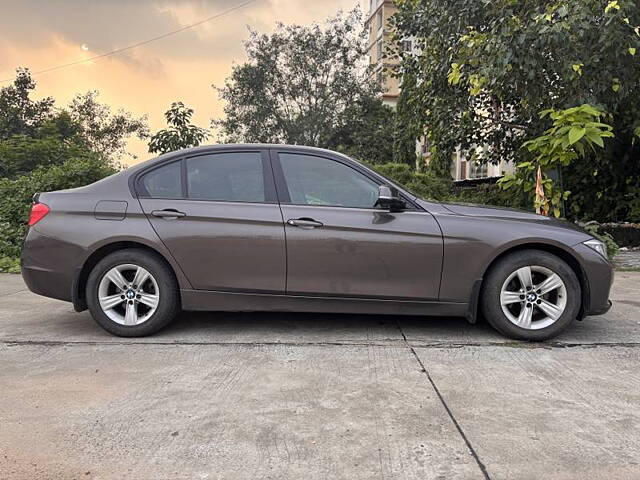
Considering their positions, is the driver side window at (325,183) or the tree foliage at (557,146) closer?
the driver side window at (325,183)

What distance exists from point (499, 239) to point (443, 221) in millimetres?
441

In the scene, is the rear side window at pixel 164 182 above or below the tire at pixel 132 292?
above

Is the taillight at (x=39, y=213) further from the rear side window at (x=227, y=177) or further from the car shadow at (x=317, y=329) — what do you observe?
the car shadow at (x=317, y=329)

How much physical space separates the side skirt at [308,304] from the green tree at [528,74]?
4.80 meters

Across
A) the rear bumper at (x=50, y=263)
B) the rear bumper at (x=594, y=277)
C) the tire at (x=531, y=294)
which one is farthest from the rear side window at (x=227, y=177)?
the rear bumper at (x=594, y=277)

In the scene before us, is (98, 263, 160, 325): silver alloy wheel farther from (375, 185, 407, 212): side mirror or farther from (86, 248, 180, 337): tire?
(375, 185, 407, 212): side mirror

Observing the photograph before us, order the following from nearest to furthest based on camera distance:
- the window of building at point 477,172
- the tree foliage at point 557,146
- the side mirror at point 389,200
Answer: the side mirror at point 389,200 < the tree foliage at point 557,146 < the window of building at point 477,172

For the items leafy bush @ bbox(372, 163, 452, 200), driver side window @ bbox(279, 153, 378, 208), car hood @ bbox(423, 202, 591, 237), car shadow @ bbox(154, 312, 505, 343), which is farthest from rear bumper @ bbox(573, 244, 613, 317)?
leafy bush @ bbox(372, 163, 452, 200)

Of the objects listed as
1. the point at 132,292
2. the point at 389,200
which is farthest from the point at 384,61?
the point at 132,292

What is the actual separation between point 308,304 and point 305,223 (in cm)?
64

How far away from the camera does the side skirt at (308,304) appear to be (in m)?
4.07

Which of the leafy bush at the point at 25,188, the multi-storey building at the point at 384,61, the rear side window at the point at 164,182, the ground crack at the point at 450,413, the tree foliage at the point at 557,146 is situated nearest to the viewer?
the ground crack at the point at 450,413

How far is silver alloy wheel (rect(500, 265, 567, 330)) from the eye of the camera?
404 centimetres

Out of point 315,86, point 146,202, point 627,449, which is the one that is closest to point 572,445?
point 627,449
